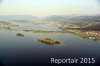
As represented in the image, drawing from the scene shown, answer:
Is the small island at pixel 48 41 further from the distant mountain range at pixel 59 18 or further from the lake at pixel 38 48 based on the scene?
the distant mountain range at pixel 59 18

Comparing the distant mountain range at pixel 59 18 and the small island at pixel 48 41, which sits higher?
the distant mountain range at pixel 59 18

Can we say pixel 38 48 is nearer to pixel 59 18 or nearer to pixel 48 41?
pixel 48 41

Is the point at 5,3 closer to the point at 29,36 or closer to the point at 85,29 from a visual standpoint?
the point at 29,36

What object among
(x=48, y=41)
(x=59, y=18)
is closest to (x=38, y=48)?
(x=48, y=41)

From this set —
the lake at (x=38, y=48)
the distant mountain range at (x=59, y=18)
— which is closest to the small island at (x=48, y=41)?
the lake at (x=38, y=48)

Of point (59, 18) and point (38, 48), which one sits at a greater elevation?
point (59, 18)

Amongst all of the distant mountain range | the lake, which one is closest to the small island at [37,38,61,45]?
the lake

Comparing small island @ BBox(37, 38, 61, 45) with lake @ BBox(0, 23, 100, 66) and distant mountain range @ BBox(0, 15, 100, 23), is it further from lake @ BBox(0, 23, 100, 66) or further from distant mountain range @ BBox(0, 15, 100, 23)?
distant mountain range @ BBox(0, 15, 100, 23)

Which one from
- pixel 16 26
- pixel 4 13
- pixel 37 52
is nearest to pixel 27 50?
pixel 37 52
